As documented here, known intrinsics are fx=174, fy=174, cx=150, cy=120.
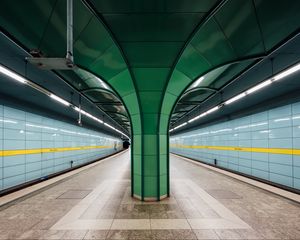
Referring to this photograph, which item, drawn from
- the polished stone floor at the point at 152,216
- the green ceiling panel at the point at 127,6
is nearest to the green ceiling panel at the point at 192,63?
the green ceiling panel at the point at 127,6

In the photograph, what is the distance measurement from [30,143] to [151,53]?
753 cm

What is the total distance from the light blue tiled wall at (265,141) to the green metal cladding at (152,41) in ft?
11.0

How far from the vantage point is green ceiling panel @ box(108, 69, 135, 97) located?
17.5 ft

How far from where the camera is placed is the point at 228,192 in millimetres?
6340

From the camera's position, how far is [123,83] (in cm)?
557

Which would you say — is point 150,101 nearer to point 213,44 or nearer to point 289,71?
point 213,44

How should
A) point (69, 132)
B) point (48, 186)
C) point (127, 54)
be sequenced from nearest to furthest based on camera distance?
point (127, 54), point (48, 186), point (69, 132)

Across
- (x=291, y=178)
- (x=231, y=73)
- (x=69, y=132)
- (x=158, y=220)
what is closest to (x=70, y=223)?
(x=158, y=220)

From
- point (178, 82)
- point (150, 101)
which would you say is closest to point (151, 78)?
point (150, 101)

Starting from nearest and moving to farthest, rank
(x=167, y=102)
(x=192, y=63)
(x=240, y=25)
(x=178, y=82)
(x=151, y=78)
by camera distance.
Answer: (x=240, y=25) → (x=192, y=63) → (x=151, y=78) → (x=178, y=82) → (x=167, y=102)

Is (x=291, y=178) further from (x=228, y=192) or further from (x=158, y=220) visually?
(x=158, y=220)

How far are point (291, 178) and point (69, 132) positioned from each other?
12.8 m

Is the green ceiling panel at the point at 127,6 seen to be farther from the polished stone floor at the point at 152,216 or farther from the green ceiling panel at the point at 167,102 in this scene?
the polished stone floor at the point at 152,216

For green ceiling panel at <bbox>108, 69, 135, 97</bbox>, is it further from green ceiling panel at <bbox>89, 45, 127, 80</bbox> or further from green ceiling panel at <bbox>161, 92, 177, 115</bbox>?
green ceiling panel at <bbox>161, 92, 177, 115</bbox>
